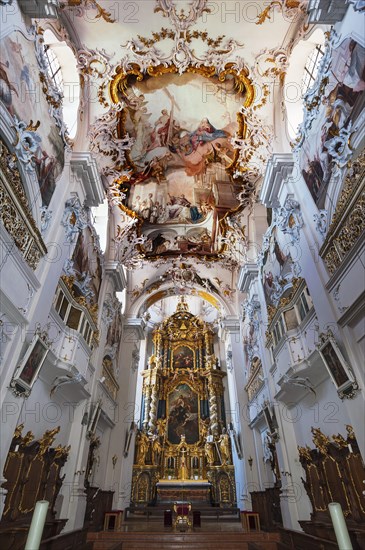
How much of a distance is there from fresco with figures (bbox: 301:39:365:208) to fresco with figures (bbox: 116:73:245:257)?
13.6ft

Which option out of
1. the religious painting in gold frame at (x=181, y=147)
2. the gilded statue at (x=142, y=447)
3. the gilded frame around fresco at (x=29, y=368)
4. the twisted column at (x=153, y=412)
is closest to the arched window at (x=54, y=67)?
the religious painting in gold frame at (x=181, y=147)

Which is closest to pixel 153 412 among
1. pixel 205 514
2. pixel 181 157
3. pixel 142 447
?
pixel 142 447

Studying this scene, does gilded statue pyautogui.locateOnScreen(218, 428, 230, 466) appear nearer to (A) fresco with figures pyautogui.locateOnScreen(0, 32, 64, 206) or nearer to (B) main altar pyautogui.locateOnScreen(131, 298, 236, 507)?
(B) main altar pyautogui.locateOnScreen(131, 298, 236, 507)

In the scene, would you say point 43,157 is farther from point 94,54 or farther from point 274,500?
point 274,500

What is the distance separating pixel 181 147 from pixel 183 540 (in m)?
12.7

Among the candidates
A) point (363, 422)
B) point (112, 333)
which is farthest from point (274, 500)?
point (112, 333)

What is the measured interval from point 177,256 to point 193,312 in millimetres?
8883

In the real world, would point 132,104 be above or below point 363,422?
above

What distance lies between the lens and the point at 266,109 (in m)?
10.2

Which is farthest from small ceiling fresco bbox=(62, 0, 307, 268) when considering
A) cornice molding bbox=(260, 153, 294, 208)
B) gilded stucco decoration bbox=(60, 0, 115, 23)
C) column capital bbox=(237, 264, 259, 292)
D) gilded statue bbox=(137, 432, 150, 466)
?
gilded statue bbox=(137, 432, 150, 466)

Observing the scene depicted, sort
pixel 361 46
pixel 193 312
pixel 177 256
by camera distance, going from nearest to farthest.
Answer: pixel 361 46
pixel 177 256
pixel 193 312

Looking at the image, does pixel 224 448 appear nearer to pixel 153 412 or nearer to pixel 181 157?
pixel 153 412

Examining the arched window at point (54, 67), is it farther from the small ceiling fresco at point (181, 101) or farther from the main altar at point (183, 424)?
the main altar at point (183, 424)

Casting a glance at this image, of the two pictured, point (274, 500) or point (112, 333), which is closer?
point (274, 500)
